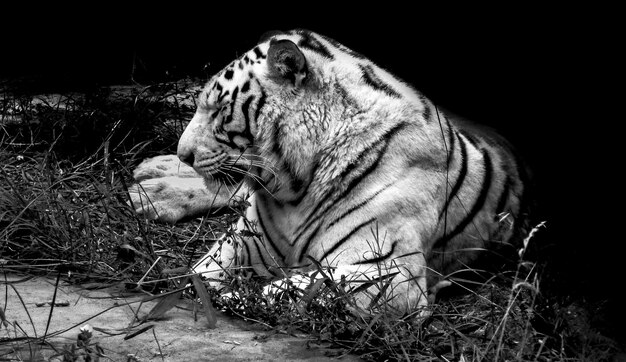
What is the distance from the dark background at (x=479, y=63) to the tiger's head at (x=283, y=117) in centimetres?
95

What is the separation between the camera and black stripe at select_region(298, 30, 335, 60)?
3828mm

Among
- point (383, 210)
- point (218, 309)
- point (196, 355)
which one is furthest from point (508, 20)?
point (196, 355)

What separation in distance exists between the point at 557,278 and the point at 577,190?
1267 mm

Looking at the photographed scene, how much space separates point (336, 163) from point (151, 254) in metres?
0.81

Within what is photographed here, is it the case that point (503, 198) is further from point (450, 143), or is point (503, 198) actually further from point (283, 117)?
point (283, 117)

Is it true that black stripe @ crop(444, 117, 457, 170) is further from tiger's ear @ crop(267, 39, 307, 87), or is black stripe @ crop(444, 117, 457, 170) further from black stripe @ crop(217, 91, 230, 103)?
black stripe @ crop(217, 91, 230, 103)

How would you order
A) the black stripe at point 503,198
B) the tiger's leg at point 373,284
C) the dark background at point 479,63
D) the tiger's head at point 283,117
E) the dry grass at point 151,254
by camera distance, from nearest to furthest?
the dry grass at point 151,254 < the tiger's leg at point 373,284 < the tiger's head at point 283,117 < the black stripe at point 503,198 < the dark background at point 479,63

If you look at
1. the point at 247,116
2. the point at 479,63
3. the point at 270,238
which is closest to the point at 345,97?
the point at 247,116

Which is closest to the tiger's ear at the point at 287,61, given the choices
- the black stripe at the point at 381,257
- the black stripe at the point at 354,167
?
the black stripe at the point at 354,167

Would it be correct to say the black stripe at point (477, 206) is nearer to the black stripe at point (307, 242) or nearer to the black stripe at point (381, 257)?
the black stripe at point (381, 257)

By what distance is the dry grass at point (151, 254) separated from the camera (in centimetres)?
298

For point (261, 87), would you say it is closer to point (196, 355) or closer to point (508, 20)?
point (196, 355)

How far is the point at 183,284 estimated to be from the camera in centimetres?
327

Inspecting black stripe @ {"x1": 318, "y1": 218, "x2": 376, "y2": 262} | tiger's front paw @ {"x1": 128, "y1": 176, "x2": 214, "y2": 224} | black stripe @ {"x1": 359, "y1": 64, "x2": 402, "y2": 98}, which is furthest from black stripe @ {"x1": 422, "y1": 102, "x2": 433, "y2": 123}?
tiger's front paw @ {"x1": 128, "y1": 176, "x2": 214, "y2": 224}
